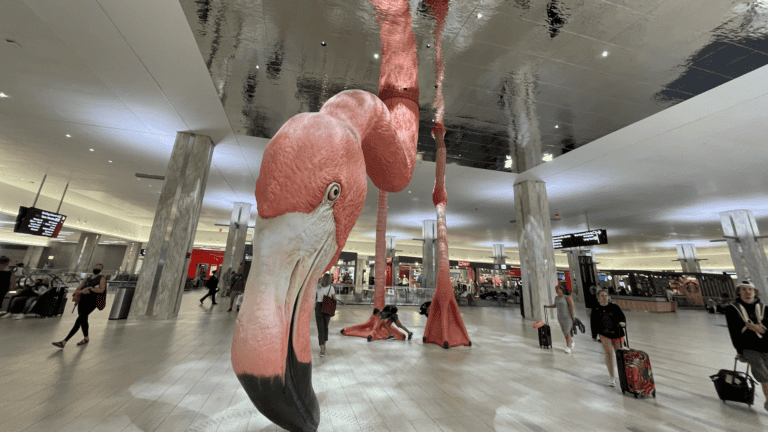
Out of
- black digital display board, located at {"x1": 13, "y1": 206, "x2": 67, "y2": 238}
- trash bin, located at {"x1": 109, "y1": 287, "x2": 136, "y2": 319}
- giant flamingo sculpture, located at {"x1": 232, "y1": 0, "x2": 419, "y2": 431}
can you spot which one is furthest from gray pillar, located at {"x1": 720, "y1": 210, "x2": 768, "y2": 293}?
black digital display board, located at {"x1": 13, "y1": 206, "x2": 67, "y2": 238}

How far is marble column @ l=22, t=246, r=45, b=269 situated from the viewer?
72.4 ft

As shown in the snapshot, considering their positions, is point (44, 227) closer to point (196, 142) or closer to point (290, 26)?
point (196, 142)

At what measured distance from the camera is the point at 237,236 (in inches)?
637

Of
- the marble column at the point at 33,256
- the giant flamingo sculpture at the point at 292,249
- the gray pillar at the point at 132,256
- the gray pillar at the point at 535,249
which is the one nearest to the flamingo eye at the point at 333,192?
the giant flamingo sculpture at the point at 292,249

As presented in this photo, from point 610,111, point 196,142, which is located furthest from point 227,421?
point 610,111

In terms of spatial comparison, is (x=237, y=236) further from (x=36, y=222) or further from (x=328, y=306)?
(x=328, y=306)

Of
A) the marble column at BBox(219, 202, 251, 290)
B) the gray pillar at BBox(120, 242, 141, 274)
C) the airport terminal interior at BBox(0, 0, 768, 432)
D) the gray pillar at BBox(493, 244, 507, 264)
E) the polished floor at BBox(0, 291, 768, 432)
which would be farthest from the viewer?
the gray pillar at BBox(493, 244, 507, 264)

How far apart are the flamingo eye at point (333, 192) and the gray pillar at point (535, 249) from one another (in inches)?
418

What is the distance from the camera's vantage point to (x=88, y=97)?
6754mm

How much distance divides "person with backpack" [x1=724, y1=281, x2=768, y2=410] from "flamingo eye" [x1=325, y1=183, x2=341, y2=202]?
4.56 metres

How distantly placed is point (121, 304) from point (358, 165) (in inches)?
362

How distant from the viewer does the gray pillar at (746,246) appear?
12.0 meters

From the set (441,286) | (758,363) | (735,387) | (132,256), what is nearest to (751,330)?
(758,363)

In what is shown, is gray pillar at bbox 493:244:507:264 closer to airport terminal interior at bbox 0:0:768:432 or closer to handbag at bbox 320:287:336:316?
airport terminal interior at bbox 0:0:768:432
